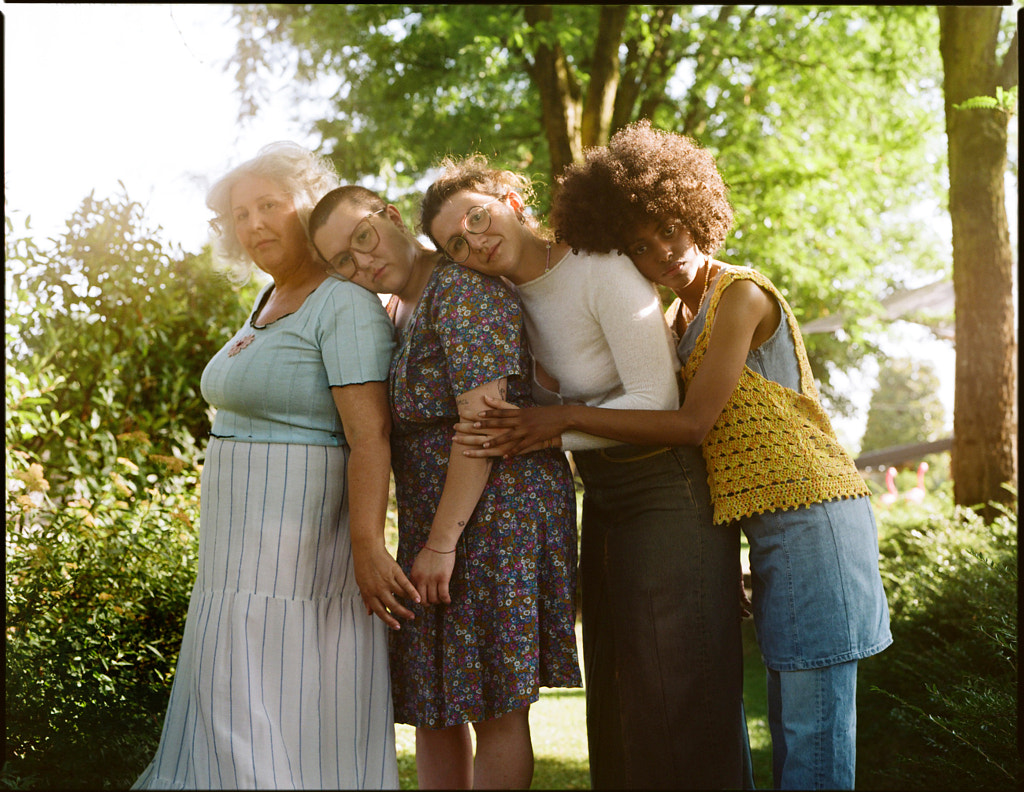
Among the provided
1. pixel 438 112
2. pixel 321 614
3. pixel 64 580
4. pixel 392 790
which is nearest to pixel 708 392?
pixel 321 614

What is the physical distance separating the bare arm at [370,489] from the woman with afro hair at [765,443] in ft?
0.79

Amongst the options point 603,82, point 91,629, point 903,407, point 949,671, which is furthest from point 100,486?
point 903,407

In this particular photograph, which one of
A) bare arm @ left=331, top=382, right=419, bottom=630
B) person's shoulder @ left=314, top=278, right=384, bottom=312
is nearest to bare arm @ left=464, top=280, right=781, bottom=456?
bare arm @ left=331, top=382, right=419, bottom=630

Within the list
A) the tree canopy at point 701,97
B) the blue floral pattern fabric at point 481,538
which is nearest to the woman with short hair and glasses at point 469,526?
the blue floral pattern fabric at point 481,538

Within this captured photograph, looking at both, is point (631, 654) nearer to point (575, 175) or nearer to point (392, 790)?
point (392, 790)

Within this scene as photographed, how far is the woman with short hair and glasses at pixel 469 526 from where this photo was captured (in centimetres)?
210

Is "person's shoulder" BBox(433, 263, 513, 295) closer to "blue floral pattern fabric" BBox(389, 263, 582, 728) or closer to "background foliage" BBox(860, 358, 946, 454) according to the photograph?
"blue floral pattern fabric" BBox(389, 263, 582, 728)

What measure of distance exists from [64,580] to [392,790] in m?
1.52

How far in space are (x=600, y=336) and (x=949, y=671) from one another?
2.09 meters

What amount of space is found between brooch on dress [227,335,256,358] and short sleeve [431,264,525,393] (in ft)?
1.63

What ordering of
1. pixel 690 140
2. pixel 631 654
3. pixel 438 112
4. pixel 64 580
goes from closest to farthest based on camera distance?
pixel 631 654 < pixel 690 140 < pixel 64 580 < pixel 438 112

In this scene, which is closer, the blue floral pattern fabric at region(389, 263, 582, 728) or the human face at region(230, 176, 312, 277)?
the blue floral pattern fabric at region(389, 263, 582, 728)

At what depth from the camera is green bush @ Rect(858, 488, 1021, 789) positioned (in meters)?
2.49

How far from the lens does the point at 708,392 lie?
2113 millimetres
